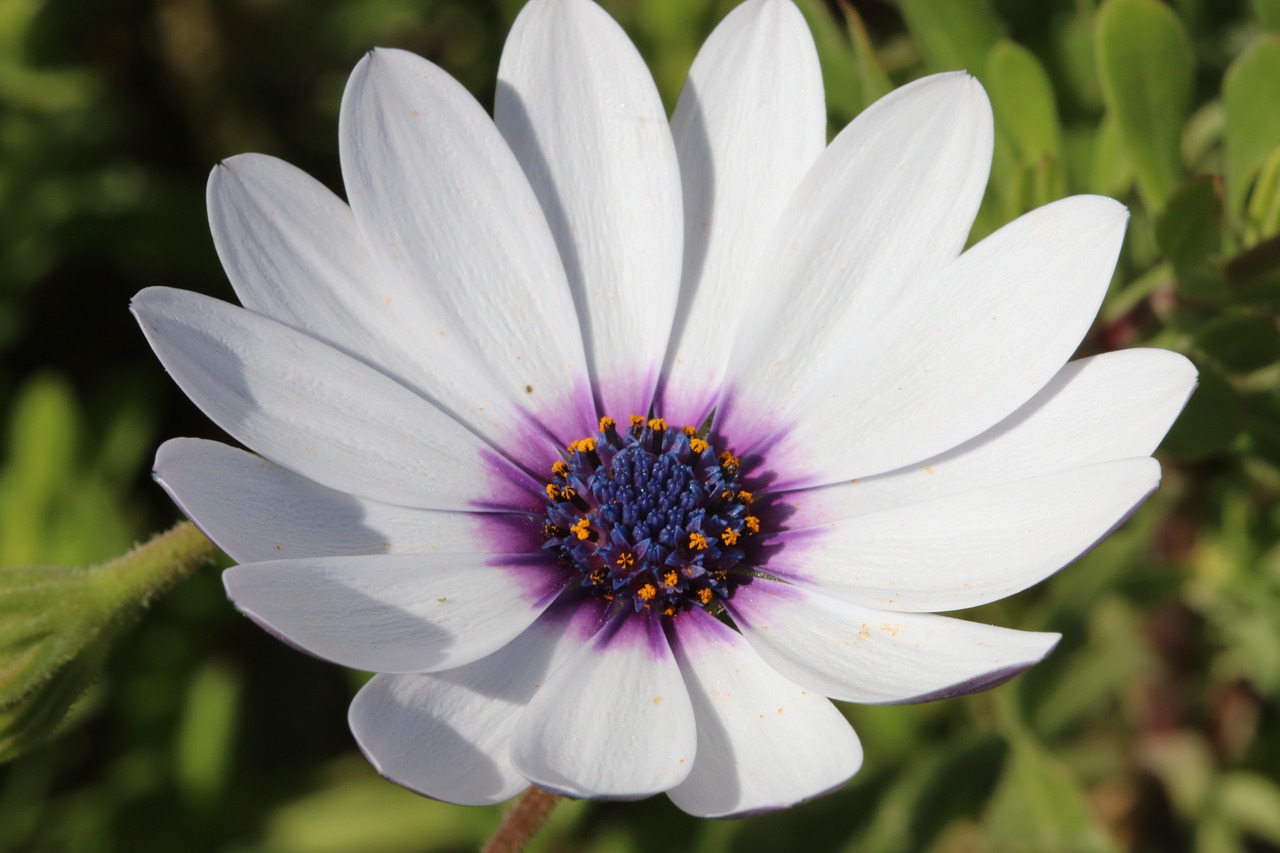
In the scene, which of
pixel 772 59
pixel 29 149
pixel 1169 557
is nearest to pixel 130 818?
pixel 29 149

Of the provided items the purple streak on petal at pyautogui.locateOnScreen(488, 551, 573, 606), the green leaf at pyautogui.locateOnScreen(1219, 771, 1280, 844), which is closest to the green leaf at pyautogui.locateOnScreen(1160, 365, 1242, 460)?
the purple streak on petal at pyautogui.locateOnScreen(488, 551, 573, 606)

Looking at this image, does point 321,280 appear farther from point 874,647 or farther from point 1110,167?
point 1110,167

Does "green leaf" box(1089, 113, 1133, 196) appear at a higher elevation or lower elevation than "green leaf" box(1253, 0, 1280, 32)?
lower

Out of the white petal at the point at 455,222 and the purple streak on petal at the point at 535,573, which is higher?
the white petal at the point at 455,222

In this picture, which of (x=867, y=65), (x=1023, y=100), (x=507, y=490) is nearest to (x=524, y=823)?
(x=507, y=490)

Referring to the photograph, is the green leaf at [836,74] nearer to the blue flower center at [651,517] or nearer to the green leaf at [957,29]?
the green leaf at [957,29]

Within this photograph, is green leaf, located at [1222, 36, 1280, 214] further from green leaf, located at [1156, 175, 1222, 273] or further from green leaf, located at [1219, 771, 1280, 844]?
green leaf, located at [1219, 771, 1280, 844]

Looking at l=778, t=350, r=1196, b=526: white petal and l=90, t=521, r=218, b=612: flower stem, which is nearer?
l=778, t=350, r=1196, b=526: white petal

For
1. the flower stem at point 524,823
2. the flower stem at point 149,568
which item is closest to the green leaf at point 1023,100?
the flower stem at point 524,823
